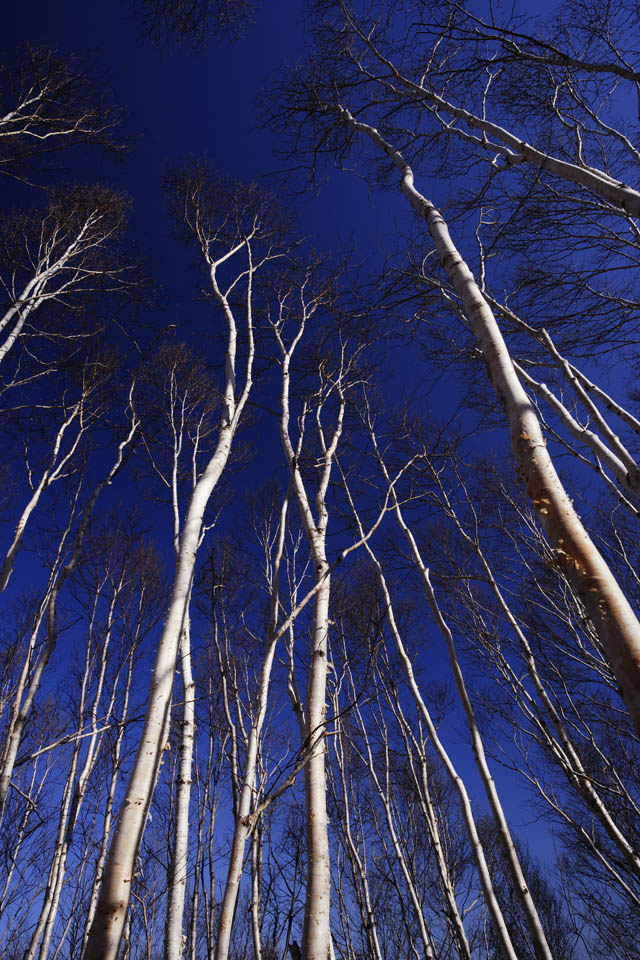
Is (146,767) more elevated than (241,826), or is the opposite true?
(146,767)

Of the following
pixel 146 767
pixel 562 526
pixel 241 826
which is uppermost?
pixel 562 526

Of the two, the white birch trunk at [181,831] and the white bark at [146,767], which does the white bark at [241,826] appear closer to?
the white bark at [146,767]

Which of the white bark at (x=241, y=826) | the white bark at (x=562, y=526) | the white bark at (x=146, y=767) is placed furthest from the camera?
the white bark at (x=241, y=826)

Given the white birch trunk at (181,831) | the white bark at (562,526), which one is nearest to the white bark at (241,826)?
the white birch trunk at (181,831)

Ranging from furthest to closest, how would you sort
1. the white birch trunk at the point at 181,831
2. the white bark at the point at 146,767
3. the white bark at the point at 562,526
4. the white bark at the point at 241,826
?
the white birch trunk at the point at 181,831 → the white bark at the point at 241,826 → the white bark at the point at 146,767 → the white bark at the point at 562,526

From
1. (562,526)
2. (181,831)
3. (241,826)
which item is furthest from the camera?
(181,831)

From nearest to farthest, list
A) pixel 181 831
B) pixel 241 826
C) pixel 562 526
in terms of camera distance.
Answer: pixel 562 526 < pixel 241 826 < pixel 181 831

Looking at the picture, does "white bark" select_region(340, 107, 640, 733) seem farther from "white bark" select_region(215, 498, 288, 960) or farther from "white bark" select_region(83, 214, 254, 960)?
"white bark" select_region(83, 214, 254, 960)

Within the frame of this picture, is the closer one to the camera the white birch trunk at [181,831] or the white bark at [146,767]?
the white bark at [146,767]

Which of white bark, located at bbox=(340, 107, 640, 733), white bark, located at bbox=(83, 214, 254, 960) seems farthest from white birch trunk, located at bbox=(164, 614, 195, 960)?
white bark, located at bbox=(340, 107, 640, 733)

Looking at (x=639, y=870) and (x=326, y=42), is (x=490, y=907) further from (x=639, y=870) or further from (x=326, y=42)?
(x=326, y=42)

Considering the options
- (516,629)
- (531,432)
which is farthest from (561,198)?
(516,629)

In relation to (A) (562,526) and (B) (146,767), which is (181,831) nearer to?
(B) (146,767)

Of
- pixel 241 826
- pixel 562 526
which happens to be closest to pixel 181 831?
pixel 241 826
